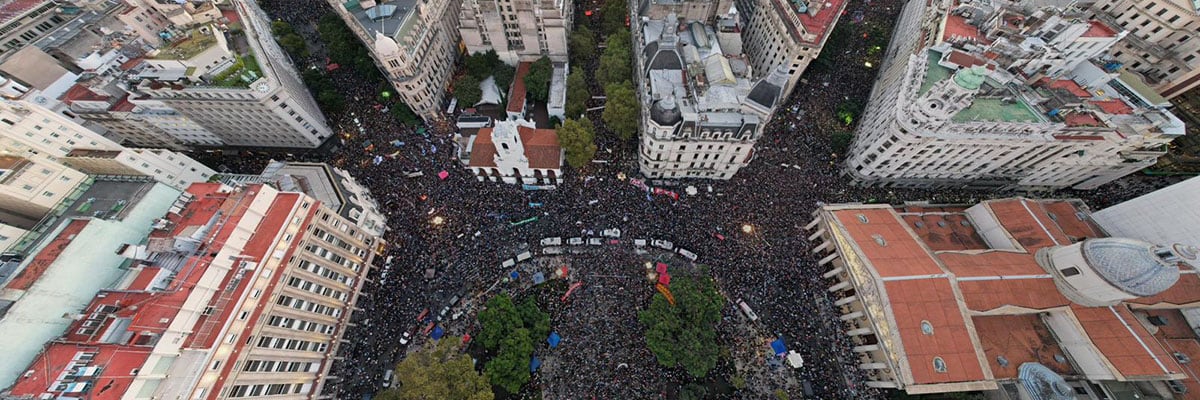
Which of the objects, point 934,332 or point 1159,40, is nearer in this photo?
point 934,332

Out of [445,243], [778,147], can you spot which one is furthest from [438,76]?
[778,147]

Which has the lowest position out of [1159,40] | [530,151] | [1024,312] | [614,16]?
[1024,312]

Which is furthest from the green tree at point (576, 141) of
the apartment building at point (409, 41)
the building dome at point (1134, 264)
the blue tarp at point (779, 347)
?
the building dome at point (1134, 264)

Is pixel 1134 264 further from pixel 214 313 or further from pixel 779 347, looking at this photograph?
pixel 214 313

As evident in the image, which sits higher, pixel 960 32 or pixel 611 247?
pixel 960 32

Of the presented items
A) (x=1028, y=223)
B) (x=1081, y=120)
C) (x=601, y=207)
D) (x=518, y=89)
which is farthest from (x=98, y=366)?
(x=1081, y=120)

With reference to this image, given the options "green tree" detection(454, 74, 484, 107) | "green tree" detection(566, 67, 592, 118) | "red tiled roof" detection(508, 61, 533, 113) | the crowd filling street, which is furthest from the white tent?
"green tree" detection(566, 67, 592, 118)

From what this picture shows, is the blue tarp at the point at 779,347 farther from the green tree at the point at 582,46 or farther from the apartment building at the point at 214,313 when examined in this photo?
the green tree at the point at 582,46

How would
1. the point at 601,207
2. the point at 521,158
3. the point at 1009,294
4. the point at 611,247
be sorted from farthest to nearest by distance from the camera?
the point at 601,207 → the point at 521,158 → the point at 611,247 → the point at 1009,294
